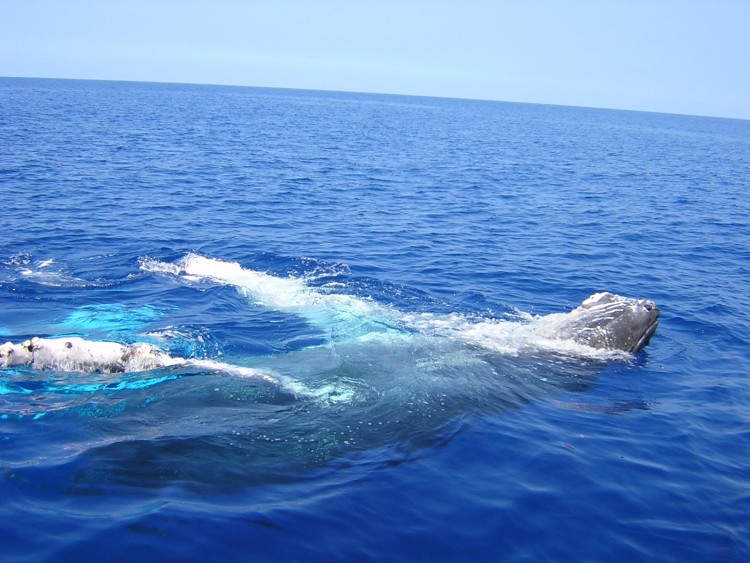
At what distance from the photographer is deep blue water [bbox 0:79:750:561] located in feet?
27.5

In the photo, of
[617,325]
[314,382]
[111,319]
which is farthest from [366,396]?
[111,319]

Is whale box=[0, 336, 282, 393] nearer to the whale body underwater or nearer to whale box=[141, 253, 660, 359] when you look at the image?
the whale body underwater

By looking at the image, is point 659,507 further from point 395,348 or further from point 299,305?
→ point 299,305

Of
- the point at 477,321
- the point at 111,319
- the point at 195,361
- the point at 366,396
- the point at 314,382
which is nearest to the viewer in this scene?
the point at 366,396

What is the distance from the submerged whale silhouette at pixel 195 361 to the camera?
485 inches

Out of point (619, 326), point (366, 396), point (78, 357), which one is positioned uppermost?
point (619, 326)

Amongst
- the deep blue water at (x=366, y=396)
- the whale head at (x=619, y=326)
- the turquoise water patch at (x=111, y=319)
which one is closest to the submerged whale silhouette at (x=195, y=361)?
the whale head at (x=619, y=326)

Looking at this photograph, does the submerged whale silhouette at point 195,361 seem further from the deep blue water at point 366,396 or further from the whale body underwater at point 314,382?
the deep blue water at point 366,396

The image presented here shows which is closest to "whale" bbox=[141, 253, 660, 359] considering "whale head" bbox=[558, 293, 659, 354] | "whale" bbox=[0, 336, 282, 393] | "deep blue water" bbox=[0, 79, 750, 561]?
"whale head" bbox=[558, 293, 659, 354]

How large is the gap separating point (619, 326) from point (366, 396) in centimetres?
690

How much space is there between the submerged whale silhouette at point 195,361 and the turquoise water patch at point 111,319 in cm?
186

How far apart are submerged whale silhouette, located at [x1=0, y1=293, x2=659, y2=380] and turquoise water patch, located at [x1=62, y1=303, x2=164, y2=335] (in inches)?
73.2

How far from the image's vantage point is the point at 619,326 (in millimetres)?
14836

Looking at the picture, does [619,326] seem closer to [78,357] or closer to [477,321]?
[477,321]
